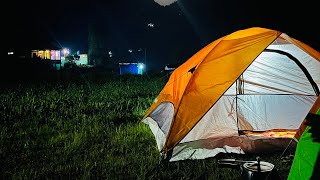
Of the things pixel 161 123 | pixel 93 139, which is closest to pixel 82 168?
pixel 93 139

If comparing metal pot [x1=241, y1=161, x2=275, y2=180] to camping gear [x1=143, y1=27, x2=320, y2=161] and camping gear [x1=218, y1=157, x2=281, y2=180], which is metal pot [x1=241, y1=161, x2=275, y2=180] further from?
camping gear [x1=143, y1=27, x2=320, y2=161]

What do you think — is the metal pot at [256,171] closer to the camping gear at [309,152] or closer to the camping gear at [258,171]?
the camping gear at [258,171]

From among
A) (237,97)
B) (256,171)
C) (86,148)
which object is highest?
(237,97)

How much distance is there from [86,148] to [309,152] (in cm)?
394

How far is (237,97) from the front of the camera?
6.68 meters

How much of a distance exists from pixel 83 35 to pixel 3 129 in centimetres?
7709

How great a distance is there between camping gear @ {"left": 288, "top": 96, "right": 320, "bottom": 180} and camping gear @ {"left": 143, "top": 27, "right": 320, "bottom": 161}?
167 cm

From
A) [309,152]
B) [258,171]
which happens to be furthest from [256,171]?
[309,152]

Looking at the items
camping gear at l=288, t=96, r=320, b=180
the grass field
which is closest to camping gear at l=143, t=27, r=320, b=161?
the grass field

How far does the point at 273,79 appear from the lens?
6.69m

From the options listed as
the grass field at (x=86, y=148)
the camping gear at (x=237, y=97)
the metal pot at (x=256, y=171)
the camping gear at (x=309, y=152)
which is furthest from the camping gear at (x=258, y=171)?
the camping gear at (x=237, y=97)

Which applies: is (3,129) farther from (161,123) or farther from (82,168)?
(161,123)

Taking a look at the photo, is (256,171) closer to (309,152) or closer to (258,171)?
(258,171)

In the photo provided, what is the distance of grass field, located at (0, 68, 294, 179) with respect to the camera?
441 cm
